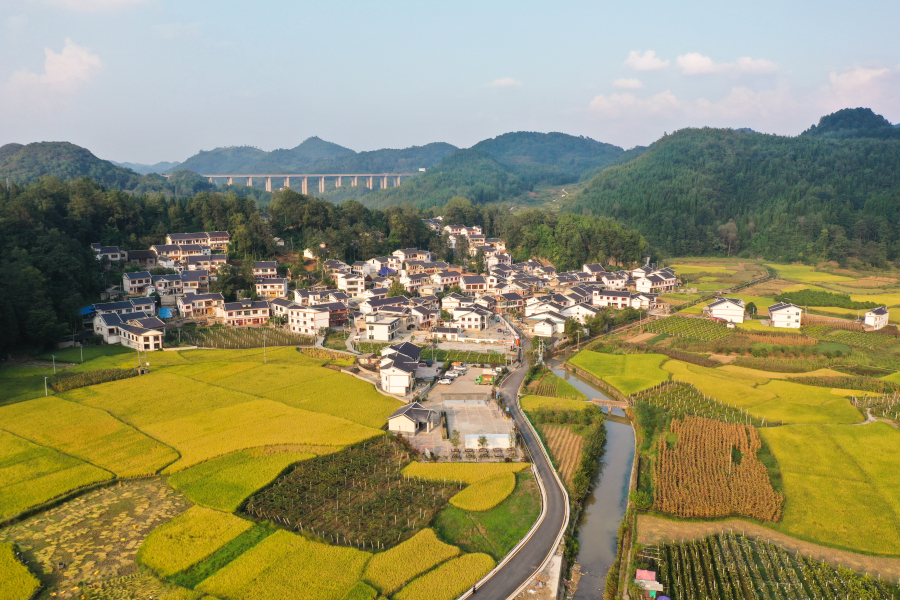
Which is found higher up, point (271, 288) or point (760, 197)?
point (760, 197)

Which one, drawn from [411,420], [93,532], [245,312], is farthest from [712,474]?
[245,312]

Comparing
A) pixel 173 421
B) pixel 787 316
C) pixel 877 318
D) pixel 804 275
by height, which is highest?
pixel 804 275

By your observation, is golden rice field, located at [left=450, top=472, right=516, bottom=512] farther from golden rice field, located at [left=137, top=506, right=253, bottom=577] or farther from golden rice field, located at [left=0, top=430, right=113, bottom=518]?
golden rice field, located at [left=0, top=430, right=113, bottom=518]

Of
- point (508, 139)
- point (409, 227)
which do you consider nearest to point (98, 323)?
point (409, 227)

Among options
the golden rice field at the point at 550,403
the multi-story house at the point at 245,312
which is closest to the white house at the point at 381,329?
the multi-story house at the point at 245,312

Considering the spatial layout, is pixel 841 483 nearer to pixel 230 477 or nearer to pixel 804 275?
pixel 230 477

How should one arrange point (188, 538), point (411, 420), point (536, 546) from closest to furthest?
point (188, 538)
point (536, 546)
point (411, 420)

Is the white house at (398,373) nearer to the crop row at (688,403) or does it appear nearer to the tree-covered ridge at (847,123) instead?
the crop row at (688,403)
